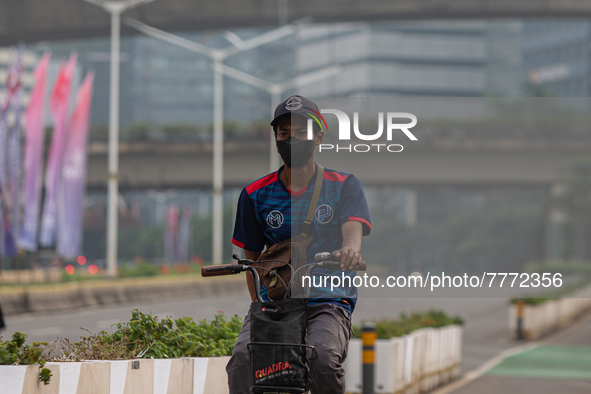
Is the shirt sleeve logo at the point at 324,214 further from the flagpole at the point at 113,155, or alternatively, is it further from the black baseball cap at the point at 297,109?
the flagpole at the point at 113,155

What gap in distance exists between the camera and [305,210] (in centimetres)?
466

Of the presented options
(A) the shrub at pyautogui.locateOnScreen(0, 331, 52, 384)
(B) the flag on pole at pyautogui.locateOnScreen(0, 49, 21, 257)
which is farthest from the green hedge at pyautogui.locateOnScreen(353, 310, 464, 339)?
(B) the flag on pole at pyautogui.locateOnScreen(0, 49, 21, 257)

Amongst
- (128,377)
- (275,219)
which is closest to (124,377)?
(128,377)

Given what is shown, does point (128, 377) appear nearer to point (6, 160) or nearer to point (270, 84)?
point (6, 160)

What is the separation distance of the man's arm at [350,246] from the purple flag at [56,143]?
24481 mm

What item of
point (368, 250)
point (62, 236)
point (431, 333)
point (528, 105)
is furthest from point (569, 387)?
point (62, 236)

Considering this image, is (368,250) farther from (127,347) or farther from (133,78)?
(133,78)

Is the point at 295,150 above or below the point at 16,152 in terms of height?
below

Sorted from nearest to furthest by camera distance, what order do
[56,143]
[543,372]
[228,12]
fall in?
[543,372] → [56,143] → [228,12]

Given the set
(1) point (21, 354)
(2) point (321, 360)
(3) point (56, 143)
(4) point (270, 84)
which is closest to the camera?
(2) point (321, 360)

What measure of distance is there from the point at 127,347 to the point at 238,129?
41.6 m

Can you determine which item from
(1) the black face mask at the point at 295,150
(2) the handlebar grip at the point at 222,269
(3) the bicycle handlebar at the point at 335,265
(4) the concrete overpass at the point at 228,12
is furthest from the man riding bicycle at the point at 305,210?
(4) the concrete overpass at the point at 228,12

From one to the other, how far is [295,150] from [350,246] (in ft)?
1.83

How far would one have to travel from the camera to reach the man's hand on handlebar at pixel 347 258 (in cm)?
423
